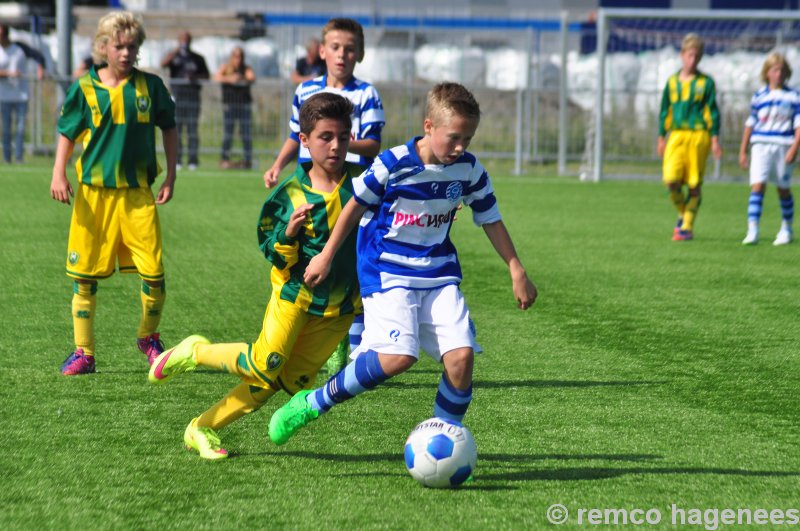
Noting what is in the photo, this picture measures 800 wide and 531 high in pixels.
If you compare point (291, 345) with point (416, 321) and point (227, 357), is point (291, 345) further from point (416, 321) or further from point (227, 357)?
point (416, 321)

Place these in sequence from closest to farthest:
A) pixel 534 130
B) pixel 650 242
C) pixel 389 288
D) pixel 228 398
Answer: pixel 389 288 < pixel 228 398 < pixel 650 242 < pixel 534 130

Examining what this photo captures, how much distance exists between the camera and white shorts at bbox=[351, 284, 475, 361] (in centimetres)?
446

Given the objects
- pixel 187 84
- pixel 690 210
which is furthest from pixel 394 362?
pixel 187 84

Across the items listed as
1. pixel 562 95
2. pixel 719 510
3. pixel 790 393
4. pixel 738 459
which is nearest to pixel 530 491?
pixel 719 510

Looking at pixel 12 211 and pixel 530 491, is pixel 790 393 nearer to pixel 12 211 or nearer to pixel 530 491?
pixel 530 491

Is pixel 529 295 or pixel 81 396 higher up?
pixel 529 295

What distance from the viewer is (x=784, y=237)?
1216 cm

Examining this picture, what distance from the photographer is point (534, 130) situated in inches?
816

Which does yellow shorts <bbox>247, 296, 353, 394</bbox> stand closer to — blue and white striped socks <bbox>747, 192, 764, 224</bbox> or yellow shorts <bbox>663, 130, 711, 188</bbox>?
blue and white striped socks <bbox>747, 192, 764, 224</bbox>

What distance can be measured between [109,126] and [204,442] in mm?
2184

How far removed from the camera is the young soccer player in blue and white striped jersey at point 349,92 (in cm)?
635

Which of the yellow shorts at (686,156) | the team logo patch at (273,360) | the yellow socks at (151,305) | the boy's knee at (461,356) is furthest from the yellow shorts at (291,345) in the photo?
the yellow shorts at (686,156)

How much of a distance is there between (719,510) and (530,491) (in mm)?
646

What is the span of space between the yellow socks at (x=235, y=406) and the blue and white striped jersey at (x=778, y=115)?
28.3 feet
